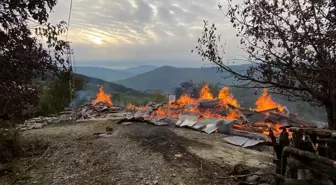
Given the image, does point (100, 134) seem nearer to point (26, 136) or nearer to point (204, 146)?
point (26, 136)

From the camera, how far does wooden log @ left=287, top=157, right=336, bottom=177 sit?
401 centimetres

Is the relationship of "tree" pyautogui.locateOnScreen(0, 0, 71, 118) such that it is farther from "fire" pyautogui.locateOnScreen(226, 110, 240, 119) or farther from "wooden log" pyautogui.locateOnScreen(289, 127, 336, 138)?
"fire" pyautogui.locateOnScreen(226, 110, 240, 119)

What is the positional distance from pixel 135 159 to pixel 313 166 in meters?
4.56

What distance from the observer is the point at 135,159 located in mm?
7652

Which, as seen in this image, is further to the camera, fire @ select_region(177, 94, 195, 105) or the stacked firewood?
fire @ select_region(177, 94, 195, 105)

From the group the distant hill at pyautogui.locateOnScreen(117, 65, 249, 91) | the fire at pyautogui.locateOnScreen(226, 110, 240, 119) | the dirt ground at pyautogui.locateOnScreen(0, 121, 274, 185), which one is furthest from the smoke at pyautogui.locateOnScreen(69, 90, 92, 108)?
the distant hill at pyautogui.locateOnScreen(117, 65, 249, 91)

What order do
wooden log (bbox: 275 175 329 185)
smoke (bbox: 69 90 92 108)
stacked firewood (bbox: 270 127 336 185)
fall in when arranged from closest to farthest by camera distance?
stacked firewood (bbox: 270 127 336 185), wooden log (bbox: 275 175 329 185), smoke (bbox: 69 90 92 108)

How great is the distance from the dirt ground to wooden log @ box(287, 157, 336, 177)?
1948 mm

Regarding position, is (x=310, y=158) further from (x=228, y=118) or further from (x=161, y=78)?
(x=161, y=78)

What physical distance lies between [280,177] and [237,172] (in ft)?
5.58

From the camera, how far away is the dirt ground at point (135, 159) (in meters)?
6.62

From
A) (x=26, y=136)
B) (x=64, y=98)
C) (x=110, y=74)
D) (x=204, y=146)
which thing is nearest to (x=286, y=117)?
(x=204, y=146)

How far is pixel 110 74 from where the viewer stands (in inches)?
5719

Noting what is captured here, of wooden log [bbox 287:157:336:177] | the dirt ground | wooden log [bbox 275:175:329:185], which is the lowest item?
the dirt ground
